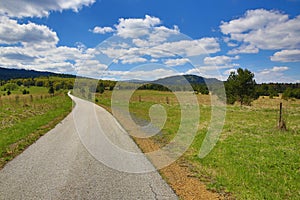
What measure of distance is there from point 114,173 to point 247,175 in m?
3.24

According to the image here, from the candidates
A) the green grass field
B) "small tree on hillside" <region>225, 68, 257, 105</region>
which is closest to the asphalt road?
the green grass field

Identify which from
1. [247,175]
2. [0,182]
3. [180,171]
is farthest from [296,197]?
[0,182]

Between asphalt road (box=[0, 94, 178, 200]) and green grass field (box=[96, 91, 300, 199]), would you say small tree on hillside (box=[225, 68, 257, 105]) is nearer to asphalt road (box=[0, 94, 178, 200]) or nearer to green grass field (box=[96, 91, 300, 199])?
green grass field (box=[96, 91, 300, 199])

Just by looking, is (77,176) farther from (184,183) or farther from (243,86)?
(243,86)

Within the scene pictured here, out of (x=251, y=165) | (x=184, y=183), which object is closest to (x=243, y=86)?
(x=251, y=165)

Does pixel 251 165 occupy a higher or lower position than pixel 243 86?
lower

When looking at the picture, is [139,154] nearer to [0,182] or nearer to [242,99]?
[0,182]

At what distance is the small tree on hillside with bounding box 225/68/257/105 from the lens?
40.6m

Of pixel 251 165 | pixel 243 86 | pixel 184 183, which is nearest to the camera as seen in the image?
pixel 184 183

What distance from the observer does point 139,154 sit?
9148 millimetres

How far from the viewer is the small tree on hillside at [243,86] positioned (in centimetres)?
4056

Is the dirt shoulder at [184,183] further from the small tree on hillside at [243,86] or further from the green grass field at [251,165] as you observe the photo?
the small tree on hillside at [243,86]

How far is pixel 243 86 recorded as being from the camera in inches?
1614

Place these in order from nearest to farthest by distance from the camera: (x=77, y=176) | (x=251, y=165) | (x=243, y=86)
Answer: (x=77, y=176) → (x=251, y=165) → (x=243, y=86)
